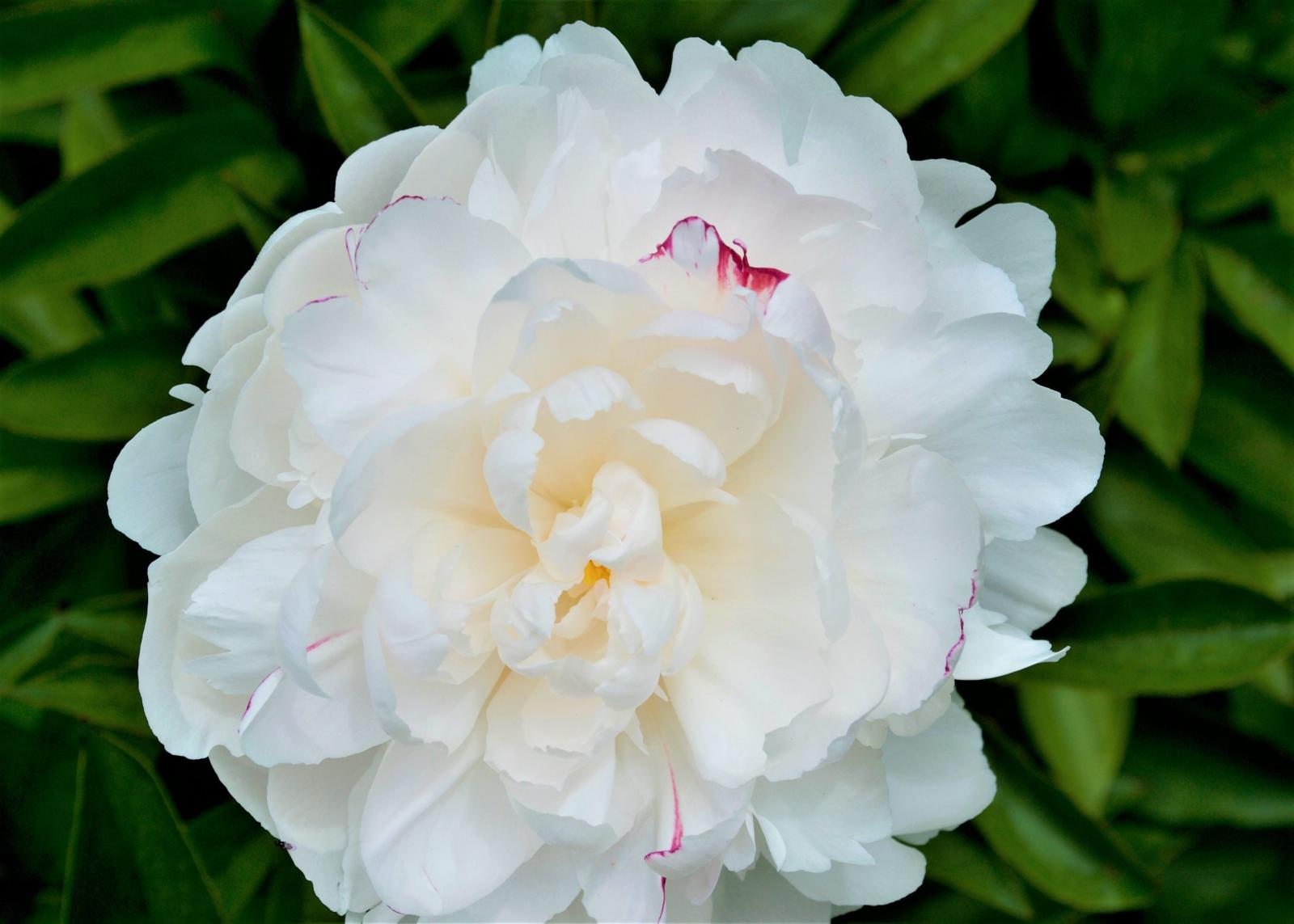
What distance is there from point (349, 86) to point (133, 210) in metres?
0.15

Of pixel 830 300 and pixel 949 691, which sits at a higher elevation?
pixel 830 300

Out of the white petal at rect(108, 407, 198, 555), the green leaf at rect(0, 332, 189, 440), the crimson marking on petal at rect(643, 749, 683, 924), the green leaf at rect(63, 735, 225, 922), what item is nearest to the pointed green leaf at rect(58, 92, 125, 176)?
the green leaf at rect(0, 332, 189, 440)

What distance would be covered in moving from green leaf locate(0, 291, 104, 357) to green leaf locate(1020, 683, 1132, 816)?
0.65 meters

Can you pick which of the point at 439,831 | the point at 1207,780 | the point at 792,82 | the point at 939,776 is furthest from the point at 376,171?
the point at 1207,780

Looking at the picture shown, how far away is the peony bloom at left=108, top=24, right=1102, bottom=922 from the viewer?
0.47m

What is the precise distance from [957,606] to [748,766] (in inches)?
4.6

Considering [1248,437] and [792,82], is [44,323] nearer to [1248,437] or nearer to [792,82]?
[792,82]

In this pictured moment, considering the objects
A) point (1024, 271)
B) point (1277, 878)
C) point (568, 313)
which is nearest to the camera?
point (568, 313)

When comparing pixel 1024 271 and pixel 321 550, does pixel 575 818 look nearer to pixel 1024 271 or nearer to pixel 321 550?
pixel 321 550

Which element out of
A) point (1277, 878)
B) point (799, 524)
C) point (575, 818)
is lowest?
point (1277, 878)

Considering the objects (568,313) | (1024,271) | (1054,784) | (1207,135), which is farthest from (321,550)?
(1207,135)

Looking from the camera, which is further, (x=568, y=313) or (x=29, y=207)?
(x=29, y=207)

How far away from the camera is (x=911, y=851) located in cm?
59

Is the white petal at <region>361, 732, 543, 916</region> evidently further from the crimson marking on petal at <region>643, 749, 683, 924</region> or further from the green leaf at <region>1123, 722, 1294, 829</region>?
the green leaf at <region>1123, 722, 1294, 829</region>
